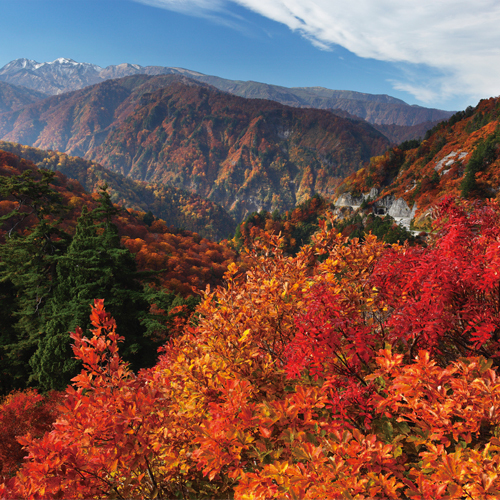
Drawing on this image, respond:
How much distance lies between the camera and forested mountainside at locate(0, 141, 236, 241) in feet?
596

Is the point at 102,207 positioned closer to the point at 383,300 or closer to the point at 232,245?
the point at 383,300

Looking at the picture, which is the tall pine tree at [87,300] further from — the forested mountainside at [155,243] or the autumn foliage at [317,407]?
the forested mountainside at [155,243]


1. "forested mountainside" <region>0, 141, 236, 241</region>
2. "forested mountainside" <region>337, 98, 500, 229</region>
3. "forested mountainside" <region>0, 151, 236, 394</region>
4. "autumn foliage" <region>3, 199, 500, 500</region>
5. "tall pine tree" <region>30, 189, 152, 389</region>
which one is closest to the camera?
"autumn foliage" <region>3, 199, 500, 500</region>

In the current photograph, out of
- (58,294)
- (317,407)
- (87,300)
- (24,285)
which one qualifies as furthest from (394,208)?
(317,407)

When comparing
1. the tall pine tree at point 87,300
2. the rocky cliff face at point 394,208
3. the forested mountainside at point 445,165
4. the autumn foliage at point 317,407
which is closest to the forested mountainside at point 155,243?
the tall pine tree at point 87,300

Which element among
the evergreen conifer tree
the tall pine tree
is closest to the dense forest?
the tall pine tree

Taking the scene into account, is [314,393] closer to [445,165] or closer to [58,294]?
[58,294]

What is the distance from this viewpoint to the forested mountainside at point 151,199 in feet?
596

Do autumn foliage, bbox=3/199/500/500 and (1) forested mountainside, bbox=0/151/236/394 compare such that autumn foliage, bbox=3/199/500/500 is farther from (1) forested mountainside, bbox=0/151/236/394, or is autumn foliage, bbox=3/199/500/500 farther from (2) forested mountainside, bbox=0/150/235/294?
(2) forested mountainside, bbox=0/150/235/294

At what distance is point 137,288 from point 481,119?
89.1 meters

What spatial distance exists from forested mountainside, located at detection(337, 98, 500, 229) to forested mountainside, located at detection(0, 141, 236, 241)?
4181 inches

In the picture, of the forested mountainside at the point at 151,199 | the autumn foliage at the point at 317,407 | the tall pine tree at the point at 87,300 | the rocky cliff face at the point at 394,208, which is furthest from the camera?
the forested mountainside at the point at 151,199

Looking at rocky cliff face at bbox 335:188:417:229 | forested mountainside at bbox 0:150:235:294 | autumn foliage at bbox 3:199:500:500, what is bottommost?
forested mountainside at bbox 0:150:235:294

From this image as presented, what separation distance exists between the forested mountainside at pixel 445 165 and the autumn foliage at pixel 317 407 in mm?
40092
